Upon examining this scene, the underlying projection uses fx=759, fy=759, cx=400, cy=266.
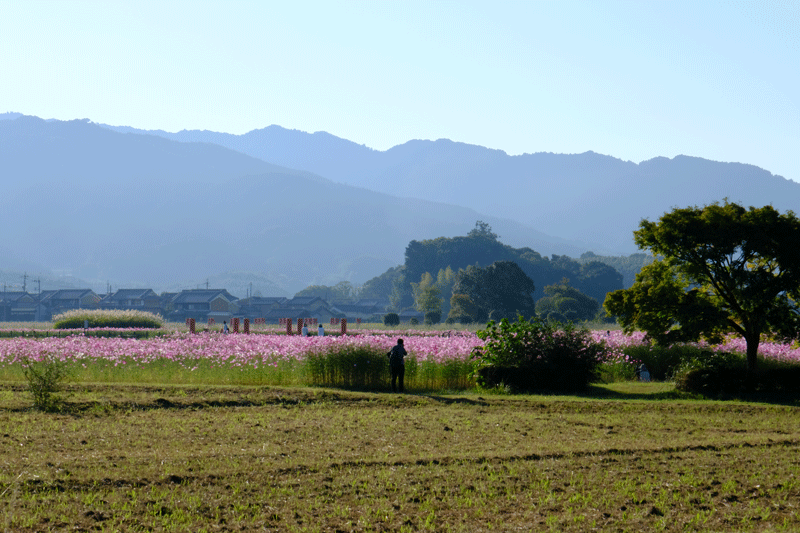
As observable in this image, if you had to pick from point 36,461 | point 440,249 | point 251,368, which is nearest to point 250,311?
point 440,249

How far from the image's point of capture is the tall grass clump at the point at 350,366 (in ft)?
66.9

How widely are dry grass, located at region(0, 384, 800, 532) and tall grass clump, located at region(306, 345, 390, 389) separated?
4.58 m

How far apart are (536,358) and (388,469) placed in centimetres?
1136

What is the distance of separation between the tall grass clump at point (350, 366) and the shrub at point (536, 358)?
2.69 m

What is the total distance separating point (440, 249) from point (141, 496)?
133 m

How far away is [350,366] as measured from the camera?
20.4 metres

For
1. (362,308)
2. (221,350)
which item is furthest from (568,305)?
(362,308)

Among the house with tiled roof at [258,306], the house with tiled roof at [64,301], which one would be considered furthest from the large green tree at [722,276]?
the house with tiled roof at [258,306]

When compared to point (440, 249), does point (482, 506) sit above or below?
below

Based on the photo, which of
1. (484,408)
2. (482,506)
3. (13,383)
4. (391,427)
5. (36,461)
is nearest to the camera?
(482,506)

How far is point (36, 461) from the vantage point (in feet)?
31.6

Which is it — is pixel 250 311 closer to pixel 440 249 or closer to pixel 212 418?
pixel 440 249

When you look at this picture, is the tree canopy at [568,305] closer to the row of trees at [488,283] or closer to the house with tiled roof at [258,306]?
the row of trees at [488,283]

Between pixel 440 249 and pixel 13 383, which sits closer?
pixel 13 383
